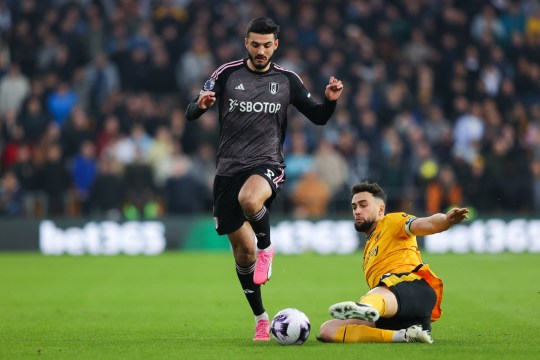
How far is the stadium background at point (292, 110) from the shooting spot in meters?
22.9

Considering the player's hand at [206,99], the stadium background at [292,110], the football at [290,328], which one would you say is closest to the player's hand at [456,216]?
the football at [290,328]

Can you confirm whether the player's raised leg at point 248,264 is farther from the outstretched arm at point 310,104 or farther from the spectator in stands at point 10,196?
the spectator in stands at point 10,196

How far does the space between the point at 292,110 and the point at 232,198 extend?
542 inches

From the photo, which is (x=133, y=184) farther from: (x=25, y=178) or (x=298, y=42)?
(x=298, y=42)

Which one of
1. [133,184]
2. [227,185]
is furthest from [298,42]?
[227,185]

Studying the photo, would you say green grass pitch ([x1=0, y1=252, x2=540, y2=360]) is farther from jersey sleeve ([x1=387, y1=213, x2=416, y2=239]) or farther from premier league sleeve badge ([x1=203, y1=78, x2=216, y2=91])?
premier league sleeve badge ([x1=203, y1=78, x2=216, y2=91])

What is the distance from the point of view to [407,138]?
A: 76.8ft

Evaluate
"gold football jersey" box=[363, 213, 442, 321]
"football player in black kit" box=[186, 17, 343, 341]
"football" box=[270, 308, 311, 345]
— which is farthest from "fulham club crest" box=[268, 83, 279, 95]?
"football" box=[270, 308, 311, 345]

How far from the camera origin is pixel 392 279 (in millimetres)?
8789

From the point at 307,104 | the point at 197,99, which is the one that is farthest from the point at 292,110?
the point at 197,99

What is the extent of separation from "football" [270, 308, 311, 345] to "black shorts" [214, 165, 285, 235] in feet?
3.56

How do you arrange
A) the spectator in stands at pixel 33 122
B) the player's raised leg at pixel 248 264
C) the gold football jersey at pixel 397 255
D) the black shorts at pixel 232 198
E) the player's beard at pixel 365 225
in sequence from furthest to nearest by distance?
the spectator in stands at pixel 33 122 → the player's raised leg at pixel 248 264 → the black shorts at pixel 232 198 → the player's beard at pixel 365 225 → the gold football jersey at pixel 397 255

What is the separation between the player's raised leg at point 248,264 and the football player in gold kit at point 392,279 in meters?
0.82

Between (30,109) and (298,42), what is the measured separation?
6.23 metres
